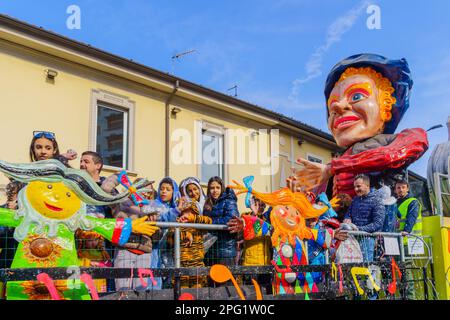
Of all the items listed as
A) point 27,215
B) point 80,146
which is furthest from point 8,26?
point 27,215

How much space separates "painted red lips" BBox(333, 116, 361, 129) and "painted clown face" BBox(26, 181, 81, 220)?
516 centimetres

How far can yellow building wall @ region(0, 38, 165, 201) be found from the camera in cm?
776

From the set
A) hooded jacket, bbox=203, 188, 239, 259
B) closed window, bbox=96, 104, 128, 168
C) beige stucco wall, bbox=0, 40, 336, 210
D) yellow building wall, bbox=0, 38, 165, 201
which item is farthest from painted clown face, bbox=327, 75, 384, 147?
closed window, bbox=96, 104, 128, 168

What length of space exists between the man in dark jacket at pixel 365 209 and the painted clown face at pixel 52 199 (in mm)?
4047

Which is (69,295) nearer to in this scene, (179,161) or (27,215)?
(27,215)

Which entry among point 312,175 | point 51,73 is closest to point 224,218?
point 312,175

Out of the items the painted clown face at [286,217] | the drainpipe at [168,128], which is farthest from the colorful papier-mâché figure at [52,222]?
the drainpipe at [168,128]

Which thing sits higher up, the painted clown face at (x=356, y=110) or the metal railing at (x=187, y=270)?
the painted clown face at (x=356, y=110)

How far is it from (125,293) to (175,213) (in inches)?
57.4

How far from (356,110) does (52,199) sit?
5.40 m

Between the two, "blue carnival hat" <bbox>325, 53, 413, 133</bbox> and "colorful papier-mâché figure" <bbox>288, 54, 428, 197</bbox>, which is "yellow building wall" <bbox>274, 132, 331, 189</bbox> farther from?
"blue carnival hat" <bbox>325, 53, 413, 133</bbox>

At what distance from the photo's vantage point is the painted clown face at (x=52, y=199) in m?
3.78

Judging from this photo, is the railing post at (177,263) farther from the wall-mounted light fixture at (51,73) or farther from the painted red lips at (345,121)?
the wall-mounted light fixture at (51,73)

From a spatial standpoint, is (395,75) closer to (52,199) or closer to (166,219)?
(166,219)
